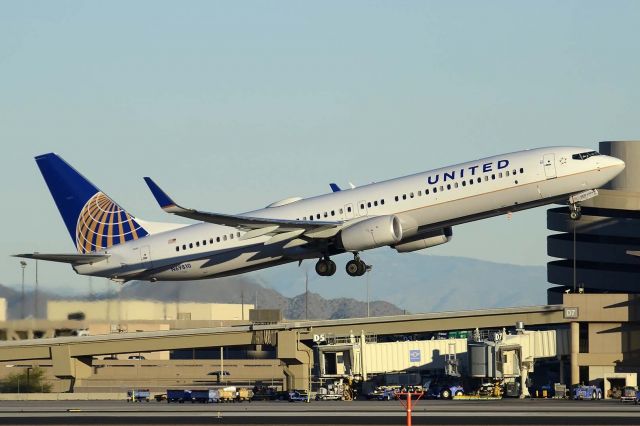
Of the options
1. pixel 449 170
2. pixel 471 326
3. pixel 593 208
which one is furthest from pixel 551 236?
pixel 449 170

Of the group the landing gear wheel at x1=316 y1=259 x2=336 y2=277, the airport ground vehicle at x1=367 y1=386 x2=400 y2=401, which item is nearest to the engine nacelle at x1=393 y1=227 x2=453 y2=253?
the landing gear wheel at x1=316 y1=259 x2=336 y2=277

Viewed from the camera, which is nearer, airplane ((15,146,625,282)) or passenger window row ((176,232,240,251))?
airplane ((15,146,625,282))

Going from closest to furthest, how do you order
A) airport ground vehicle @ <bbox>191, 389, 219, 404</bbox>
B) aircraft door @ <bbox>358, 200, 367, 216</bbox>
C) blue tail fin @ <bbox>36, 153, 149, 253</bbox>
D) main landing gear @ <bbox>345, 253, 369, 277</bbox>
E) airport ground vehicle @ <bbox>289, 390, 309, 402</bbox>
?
aircraft door @ <bbox>358, 200, 367, 216</bbox> → main landing gear @ <bbox>345, 253, 369, 277</bbox> → blue tail fin @ <bbox>36, 153, 149, 253</bbox> → airport ground vehicle @ <bbox>191, 389, 219, 404</bbox> → airport ground vehicle @ <bbox>289, 390, 309, 402</bbox>

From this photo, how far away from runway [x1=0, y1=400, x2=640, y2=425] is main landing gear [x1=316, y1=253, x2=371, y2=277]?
25.5ft

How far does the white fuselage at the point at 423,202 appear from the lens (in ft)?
244

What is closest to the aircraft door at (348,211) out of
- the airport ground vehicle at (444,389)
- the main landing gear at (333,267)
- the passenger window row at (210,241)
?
the main landing gear at (333,267)

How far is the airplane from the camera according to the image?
7462cm

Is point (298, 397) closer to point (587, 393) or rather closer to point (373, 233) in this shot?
point (373, 233)

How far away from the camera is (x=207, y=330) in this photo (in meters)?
118

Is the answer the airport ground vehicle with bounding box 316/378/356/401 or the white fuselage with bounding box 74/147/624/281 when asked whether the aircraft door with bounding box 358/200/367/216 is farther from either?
the airport ground vehicle with bounding box 316/378/356/401

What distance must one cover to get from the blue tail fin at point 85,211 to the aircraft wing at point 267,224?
34.8 ft

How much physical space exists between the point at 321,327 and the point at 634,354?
2692 cm

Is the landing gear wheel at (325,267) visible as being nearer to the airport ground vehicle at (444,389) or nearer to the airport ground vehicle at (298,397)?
the airport ground vehicle at (298,397)

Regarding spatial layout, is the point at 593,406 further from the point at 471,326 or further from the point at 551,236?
the point at 551,236
